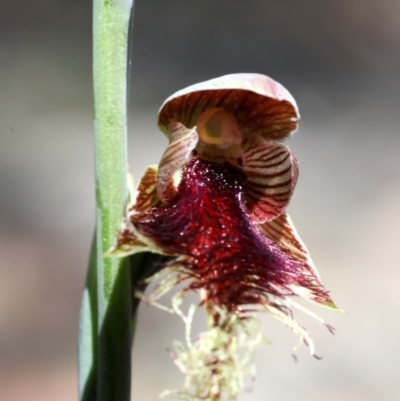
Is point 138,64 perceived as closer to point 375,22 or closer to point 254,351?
point 375,22

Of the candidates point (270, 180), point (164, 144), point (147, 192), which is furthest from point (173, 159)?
point (164, 144)

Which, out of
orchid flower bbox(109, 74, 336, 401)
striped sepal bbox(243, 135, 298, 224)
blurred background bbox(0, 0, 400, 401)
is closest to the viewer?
orchid flower bbox(109, 74, 336, 401)

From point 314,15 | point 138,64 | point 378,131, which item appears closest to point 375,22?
point 314,15

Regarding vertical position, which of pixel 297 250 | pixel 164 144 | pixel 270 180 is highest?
pixel 164 144

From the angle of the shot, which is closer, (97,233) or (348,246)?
(97,233)

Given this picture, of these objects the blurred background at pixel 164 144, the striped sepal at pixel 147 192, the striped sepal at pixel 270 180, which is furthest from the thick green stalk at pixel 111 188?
the blurred background at pixel 164 144

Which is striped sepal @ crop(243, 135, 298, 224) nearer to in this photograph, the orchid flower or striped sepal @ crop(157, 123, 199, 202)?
the orchid flower

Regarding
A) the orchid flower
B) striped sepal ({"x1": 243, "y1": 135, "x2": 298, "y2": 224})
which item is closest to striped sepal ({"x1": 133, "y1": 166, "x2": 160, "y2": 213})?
the orchid flower

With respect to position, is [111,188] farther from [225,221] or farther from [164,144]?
[164,144]
